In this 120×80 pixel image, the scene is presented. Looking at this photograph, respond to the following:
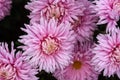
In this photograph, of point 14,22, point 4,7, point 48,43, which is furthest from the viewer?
point 14,22

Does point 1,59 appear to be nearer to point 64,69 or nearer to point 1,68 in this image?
point 1,68

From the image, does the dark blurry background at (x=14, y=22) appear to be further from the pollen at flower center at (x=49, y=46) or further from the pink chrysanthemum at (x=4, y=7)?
the pollen at flower center at (x=49, y=46)

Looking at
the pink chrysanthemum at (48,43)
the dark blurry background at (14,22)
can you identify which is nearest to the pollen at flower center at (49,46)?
the pink chrysanthemum at (48,43)

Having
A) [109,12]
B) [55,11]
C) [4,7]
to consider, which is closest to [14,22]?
[4,7]

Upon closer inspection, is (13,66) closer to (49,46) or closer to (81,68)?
(49,46)

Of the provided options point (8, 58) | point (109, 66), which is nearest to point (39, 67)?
point (8, 58)

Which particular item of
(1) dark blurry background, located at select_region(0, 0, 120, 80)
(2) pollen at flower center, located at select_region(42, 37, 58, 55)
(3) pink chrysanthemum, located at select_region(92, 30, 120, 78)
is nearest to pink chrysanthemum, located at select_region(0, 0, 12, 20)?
(1) dark blurry background, located at select_region(0, 0, 120, 80)

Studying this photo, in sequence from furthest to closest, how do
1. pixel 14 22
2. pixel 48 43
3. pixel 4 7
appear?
pixel 14 22 → pixel 4 7 → pixel 48 43
